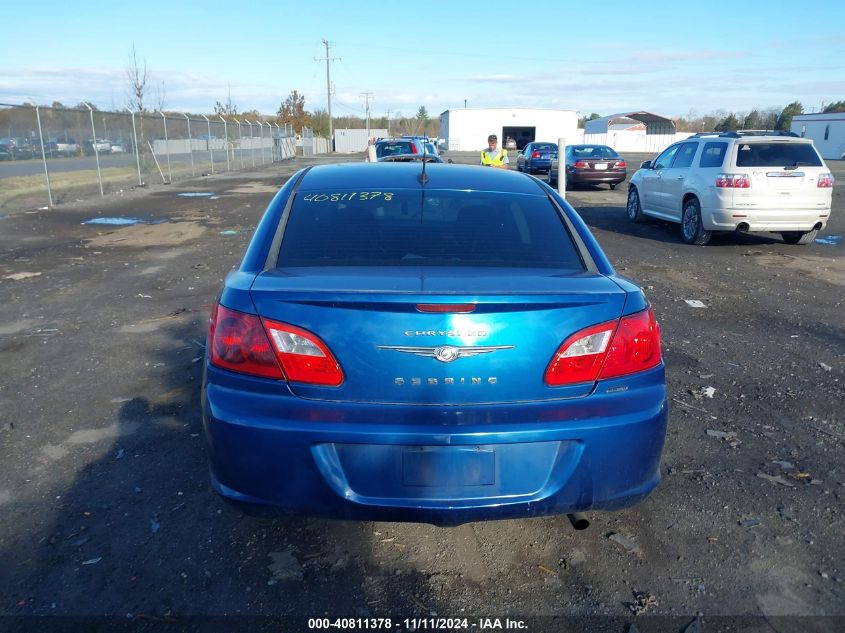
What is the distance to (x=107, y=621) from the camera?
259 centimetres

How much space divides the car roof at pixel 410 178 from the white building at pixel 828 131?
63024 millimetres

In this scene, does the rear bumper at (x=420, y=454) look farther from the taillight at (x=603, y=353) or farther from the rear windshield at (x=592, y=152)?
the rear windshield at (x=592, y=152)

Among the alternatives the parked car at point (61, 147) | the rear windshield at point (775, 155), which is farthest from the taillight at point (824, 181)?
the parked car at point (61, 147)

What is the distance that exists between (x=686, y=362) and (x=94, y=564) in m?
4.51

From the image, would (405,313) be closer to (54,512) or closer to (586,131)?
(54,512)

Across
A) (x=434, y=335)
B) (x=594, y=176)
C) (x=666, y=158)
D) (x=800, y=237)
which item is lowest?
(x=800, y=237)

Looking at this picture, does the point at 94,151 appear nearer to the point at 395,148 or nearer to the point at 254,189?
the point at 254,189

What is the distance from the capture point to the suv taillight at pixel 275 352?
2.54 metres

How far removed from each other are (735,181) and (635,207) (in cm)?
393

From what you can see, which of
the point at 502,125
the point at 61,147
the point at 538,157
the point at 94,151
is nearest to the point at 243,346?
the point at 61,147

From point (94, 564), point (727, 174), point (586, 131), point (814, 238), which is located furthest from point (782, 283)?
point (586, 131)

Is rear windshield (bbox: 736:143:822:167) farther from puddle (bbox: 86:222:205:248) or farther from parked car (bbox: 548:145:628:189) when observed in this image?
parked car (bbox: 548:145:628:189)

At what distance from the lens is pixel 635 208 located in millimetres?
14398

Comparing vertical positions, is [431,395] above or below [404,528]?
above
